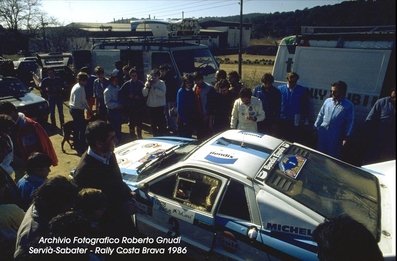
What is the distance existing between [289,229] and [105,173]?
2.06 meters

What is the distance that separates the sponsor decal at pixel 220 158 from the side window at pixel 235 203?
0.28 m

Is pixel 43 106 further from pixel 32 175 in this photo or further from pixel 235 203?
pixel 235 203

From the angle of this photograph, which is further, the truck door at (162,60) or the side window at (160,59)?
the side window at (160,59)

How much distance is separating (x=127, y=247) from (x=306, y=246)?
216 cm

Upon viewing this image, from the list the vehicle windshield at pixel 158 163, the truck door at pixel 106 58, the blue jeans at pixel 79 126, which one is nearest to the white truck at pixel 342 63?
the vehicle windshield at pixel 158 163

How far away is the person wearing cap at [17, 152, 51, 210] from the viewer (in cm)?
350

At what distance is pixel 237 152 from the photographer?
3627 millimetres

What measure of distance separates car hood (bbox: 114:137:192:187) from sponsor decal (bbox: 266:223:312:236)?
1897 mm

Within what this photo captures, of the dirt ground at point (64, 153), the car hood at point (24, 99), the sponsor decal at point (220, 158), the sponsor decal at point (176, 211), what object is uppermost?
the sponsor decal at point (220, 158)

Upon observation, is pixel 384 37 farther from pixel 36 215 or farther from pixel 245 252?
pixel 36 215

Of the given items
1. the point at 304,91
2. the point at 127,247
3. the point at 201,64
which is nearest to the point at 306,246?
the point at 127,247

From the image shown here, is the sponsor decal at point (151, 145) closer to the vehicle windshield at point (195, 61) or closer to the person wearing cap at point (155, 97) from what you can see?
the person wearing cap at point (155, 97)

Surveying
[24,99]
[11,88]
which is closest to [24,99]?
[24,99]

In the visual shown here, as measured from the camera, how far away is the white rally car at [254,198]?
9.61ft
